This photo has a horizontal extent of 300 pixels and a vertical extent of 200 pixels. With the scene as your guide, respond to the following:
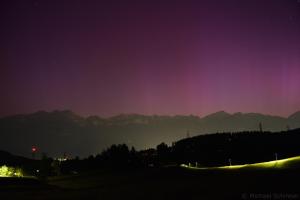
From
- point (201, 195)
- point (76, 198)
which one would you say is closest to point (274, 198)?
point (201, 195)

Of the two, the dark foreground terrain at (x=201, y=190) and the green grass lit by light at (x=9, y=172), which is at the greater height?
the dark foreground terrain at (x=201, y=190)

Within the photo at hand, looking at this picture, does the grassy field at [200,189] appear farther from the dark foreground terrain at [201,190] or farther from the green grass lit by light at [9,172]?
the green grass lit by light at [9,172]

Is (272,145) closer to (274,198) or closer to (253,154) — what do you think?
(253,154)

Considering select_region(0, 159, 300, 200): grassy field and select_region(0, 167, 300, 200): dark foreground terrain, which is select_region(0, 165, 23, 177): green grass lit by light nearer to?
select_region(0, 159, 300, 200): grassy field

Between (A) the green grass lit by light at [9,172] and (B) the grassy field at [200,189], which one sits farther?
(A) the green grass lit by light at [9,172]

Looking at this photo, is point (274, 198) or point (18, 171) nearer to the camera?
point (274, 198)

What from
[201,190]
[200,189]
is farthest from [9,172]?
[201,190]

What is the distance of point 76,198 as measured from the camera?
21.4 meters

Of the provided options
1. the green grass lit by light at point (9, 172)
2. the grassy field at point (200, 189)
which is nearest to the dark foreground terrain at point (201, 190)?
the grassy field at point (200, 189)

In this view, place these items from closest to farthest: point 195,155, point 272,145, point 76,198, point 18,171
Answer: point 76,198 → point 18,171 → point 272,145 → point 195,155

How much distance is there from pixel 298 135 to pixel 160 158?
41065mm

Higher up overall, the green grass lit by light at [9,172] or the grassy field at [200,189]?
the grassy field at [200,189]

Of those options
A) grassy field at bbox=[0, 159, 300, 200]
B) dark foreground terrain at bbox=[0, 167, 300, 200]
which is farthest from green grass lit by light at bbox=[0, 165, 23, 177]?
dark foreground terrain at bbox=[0, 167, 300, 200]

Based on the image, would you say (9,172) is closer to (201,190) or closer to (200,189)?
(200,189)
